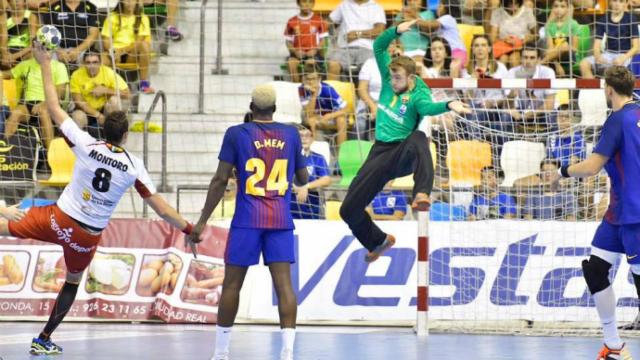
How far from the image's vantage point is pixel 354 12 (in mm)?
19781

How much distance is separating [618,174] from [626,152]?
0.24m

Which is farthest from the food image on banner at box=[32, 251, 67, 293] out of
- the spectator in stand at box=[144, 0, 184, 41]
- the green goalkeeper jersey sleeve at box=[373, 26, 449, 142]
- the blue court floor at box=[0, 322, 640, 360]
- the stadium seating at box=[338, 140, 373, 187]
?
the spectator in stand at box=[144, 0, 184, 41]

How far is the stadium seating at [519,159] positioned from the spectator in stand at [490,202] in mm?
218

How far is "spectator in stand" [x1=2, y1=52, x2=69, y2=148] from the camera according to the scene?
18.5 meters

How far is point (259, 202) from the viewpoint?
1093cm

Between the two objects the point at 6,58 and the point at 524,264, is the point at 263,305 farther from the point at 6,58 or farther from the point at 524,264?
the point at 6,58

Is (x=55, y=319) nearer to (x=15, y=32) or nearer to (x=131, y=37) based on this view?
(x=131, y=37)

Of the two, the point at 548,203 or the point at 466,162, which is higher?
the point at 466,162

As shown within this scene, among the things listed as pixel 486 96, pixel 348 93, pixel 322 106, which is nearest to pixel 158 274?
pixel 322 106

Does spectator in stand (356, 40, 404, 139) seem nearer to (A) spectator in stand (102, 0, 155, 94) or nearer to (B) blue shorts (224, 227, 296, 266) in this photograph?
(A) spectator in stand (102, 0, 155, 94)

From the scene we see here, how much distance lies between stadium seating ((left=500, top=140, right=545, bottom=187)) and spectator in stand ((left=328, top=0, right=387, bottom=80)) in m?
3.70

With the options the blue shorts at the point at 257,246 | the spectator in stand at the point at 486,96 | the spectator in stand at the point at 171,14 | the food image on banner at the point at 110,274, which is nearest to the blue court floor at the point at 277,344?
the food image on banner at the point at 110,274

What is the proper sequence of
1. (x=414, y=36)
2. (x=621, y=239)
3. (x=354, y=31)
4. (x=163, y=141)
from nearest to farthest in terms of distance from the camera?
(x=621, y=239), (x=163, y=141), (x=414, y=36), (x=354, y=31)

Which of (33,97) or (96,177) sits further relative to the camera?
(33,97)
